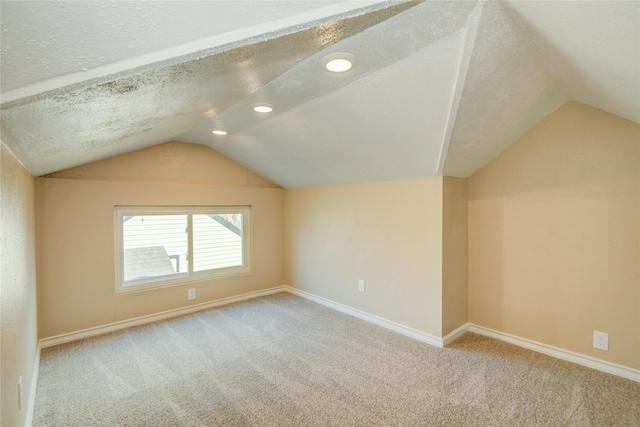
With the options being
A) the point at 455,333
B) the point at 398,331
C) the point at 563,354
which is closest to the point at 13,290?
the point at 398,331

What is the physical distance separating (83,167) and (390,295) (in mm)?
3375

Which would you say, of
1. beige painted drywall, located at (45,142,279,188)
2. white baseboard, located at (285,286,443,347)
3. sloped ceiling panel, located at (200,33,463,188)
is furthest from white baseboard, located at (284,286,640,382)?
beige painted drywall, located at (45,142,279,188)

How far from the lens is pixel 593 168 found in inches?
96.8

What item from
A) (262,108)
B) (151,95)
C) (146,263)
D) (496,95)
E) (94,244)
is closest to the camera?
(151,95)

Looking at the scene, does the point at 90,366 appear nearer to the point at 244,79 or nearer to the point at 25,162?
the point at 25,162

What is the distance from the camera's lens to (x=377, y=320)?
11.2 feet

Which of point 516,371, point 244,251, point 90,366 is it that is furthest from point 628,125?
point 90,366

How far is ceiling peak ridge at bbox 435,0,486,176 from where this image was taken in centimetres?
132

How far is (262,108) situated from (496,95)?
1.61 m

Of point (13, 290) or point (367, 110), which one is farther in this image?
point (367, 110)

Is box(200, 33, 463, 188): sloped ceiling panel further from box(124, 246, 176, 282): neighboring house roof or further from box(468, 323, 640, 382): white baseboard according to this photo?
box(468, 323, 640, 382): white baseboard

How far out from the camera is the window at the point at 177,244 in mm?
3430

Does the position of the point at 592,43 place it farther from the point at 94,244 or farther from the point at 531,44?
the point at 94,244

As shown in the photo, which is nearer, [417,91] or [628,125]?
[417,91]
